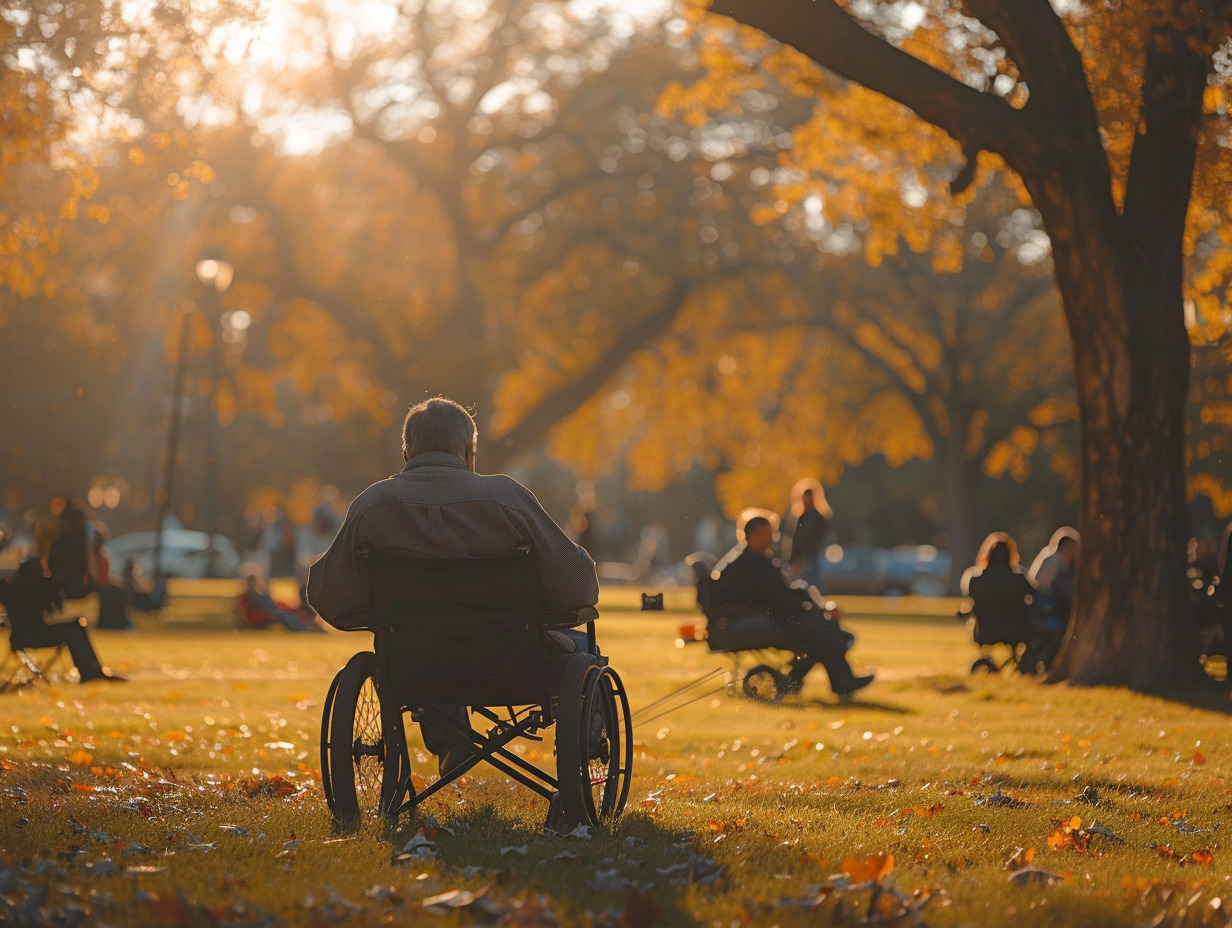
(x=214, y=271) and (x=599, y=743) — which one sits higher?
(x=214, y=271)

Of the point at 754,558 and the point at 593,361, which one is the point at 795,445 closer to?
the point at 593,361

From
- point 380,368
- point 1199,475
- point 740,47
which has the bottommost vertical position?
point 1199,475

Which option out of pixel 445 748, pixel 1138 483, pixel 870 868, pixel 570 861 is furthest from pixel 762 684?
pixel 870 868

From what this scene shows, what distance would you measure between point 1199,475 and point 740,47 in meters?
15.6

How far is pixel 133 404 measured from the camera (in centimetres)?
5650

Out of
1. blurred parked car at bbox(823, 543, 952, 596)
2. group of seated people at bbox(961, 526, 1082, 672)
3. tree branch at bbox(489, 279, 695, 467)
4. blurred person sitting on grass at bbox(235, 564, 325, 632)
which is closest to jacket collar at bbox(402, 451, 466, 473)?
group of seated people at bbox(961, 526, 1082, 672)

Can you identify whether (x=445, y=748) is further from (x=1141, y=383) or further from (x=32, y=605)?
(x=1141, y=383)

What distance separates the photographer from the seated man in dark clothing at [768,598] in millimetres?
12219

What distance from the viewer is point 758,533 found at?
12094 mm

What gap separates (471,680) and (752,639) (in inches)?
251

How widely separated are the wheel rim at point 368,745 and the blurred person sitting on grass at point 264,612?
15830mm

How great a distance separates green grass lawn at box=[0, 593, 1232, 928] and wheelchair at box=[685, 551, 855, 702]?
0.68 feet

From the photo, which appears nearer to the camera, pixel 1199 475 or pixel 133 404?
pixel 1199 475

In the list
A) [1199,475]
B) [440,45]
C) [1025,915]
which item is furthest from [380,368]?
[1025,915]
